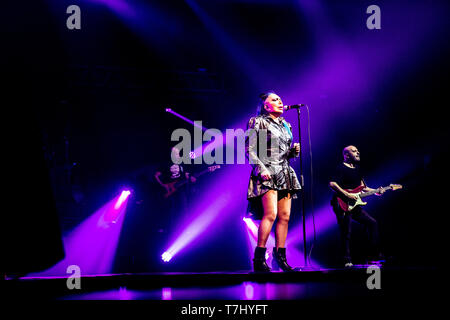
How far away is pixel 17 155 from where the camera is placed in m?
2.01

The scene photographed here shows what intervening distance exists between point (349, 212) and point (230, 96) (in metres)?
3.98

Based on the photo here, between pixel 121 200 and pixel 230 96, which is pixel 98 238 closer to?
pixel 121 200

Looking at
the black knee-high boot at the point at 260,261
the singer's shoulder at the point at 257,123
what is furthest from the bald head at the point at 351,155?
the black knee-high boot at the point at 260,261

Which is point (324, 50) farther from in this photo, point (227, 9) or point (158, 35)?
point (158, 35)

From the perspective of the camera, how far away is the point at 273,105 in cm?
417

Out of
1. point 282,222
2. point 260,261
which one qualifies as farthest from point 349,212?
point 260,261

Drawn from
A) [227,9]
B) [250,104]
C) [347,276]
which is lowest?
[347,276]

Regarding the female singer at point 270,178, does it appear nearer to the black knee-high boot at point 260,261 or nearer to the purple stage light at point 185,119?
the black knee-high boot at point 260,261

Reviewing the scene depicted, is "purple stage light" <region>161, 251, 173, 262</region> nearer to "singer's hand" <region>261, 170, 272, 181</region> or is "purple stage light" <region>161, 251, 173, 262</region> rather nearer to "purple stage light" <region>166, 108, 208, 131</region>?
"purple stage light" <region>166, 108, 208, 131</region>

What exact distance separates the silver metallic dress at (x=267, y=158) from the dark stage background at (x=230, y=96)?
10.1 feet

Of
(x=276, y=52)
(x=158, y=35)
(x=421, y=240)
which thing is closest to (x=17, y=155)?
(x=158, y=35)

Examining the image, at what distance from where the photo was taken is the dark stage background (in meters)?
7.20

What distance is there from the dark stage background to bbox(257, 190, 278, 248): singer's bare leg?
10.6 ft

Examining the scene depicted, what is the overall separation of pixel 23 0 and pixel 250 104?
4.74 m
